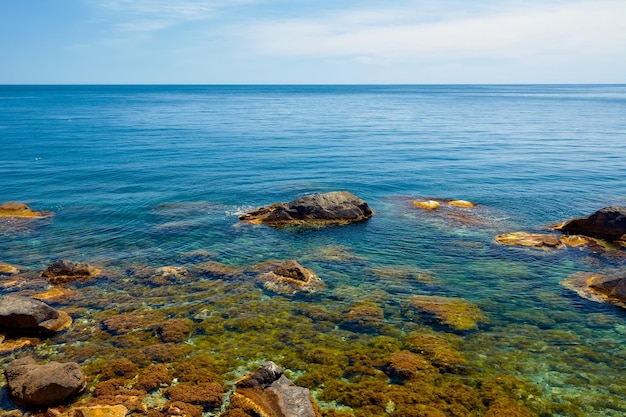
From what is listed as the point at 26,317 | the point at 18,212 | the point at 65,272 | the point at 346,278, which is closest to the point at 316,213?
the point at 346,278

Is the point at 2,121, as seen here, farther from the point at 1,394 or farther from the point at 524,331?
the point at 524,331

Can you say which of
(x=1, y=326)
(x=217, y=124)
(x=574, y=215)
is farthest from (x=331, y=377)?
(x=217, y=124)

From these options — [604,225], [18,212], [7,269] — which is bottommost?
[7,269]

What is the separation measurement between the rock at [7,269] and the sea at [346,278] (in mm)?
602

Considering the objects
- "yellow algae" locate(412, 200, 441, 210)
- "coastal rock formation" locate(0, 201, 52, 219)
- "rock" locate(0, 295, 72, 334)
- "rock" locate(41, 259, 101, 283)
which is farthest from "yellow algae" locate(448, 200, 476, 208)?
"coastal rock formation" locate(0, 201, 52, 219)

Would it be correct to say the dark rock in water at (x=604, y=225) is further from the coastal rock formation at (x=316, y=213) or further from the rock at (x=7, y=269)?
the rock at (x=7, y=269)

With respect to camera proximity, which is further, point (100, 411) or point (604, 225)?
point (604, 225)

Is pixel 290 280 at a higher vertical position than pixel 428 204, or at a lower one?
lower

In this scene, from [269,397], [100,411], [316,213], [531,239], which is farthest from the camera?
[316,213]

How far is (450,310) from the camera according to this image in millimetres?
23812

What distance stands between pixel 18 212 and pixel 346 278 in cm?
3159

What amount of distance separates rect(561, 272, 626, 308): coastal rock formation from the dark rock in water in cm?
771

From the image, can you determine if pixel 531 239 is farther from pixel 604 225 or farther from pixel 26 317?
pixel 26 317

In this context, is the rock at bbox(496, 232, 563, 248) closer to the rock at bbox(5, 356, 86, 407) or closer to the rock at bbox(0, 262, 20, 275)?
the rock at bbox(5, 356, 86, 407)
